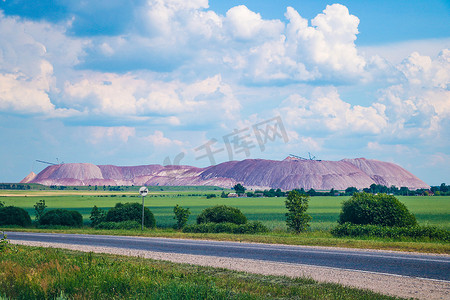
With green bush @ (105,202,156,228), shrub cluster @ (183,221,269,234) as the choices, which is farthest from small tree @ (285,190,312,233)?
green bush @ (105,202,156,228)

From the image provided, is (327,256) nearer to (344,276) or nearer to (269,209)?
(344,276)

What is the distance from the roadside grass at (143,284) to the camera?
1038 centimetres

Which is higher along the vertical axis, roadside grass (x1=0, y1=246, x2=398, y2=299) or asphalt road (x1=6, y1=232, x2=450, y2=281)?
roadside grass (x1=0, y1=246, x2=398, y2=299)

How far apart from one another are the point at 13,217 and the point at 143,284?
34.6 meters

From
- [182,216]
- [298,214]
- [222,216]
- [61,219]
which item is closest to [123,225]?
[182,216]

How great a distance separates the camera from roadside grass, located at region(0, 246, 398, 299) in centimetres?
1038

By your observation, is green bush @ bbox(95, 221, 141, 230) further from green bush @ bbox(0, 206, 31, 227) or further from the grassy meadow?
green bush @ bbox(0, 206, 31, 227)

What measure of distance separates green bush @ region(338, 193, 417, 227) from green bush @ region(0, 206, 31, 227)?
27936 mm

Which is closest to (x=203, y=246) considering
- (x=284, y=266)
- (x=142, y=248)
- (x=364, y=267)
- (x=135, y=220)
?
(x=142, y=248)

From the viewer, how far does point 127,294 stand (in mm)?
10742

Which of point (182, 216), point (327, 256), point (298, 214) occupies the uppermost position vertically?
point (298, 214)

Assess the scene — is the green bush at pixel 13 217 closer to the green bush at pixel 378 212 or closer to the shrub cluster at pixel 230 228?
the shrub cluster at pixel 230 228

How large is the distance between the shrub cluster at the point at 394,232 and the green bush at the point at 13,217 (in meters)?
27.9

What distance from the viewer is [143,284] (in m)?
11.2
